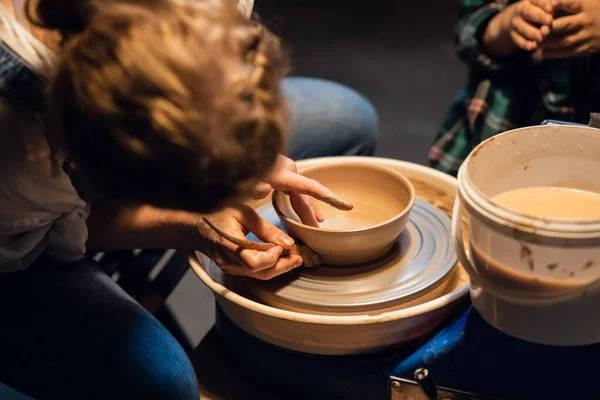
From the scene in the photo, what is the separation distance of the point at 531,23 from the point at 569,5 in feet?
0.25

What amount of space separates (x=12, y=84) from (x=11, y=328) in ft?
1.36

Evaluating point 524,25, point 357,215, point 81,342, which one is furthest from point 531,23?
point 81,342

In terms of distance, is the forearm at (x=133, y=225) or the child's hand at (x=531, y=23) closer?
the forearm at (x=133, y=225)

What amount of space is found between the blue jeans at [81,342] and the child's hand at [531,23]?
0.53 m

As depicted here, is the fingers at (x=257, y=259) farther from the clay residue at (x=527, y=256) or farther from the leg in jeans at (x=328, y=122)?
the leg in jeans at (x=328, y=122)

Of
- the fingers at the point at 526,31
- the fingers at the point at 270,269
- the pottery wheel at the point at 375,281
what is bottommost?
the pottery wheel at the point at 375,281

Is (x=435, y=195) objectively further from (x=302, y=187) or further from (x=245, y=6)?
(x=245, y=6)

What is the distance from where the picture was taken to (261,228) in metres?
0.98

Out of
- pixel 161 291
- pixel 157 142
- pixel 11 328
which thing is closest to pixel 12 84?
pixel 157 142

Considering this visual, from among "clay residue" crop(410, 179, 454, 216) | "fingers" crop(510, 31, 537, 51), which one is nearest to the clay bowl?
"clay residue" crop(410, 179, 454, 216)

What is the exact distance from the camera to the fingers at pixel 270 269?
918mm

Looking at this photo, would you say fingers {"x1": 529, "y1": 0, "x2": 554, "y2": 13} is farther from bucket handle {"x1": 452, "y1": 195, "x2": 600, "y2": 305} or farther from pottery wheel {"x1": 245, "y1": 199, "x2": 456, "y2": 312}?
bucket handle {"x1": 452, "y1": 195, "x2": 600, "y2": 305}

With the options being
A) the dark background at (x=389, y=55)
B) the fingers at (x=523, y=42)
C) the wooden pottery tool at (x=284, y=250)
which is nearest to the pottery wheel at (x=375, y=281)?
the wooden pottery tool at (x=284, y=250)

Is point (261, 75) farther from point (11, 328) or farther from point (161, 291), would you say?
point (161, 291)
